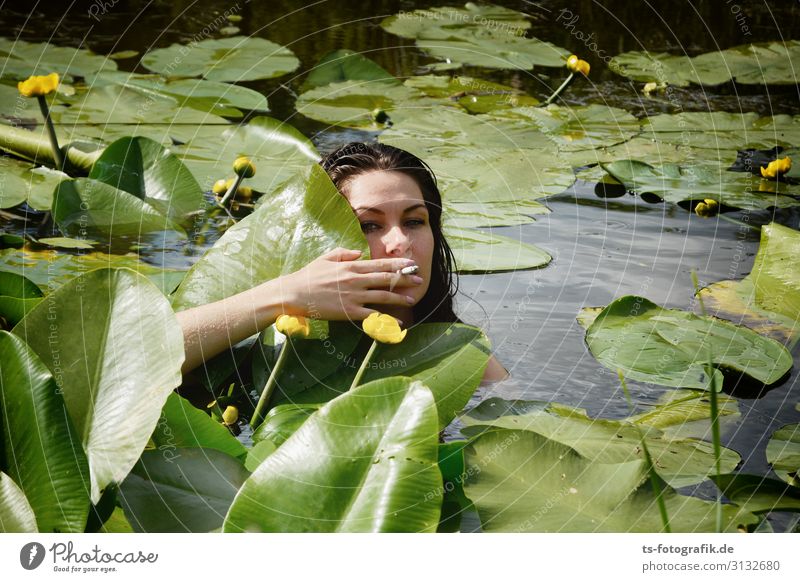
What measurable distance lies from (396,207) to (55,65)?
1.42m

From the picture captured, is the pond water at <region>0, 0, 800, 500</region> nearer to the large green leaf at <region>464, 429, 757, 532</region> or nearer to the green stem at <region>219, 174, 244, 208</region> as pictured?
the green stem at <region>219, 174, 244, 208</region>

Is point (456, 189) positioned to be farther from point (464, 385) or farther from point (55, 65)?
point (55, 65)

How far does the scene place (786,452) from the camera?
106 cm

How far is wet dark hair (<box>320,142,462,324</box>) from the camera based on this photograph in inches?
55.6

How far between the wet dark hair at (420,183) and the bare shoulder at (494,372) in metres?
0.11

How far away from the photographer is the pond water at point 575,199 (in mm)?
1380

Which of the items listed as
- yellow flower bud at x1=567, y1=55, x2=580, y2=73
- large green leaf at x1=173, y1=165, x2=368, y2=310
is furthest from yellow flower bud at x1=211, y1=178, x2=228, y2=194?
yellow flower bud at x1=567, y1=55, x2=580, y2=73

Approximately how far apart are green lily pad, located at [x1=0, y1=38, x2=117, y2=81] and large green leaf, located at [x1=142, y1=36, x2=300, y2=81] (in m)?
0.15

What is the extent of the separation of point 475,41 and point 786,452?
1843mm

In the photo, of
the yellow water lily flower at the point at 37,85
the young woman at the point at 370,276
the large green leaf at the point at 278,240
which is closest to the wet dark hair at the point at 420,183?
the young woman at the point at 370,276

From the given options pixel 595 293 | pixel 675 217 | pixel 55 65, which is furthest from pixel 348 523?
pixel 55 65

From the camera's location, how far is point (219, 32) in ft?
8.69

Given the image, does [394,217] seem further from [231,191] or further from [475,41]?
[475,41]

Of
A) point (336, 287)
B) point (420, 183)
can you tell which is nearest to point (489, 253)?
point (420, 183)
